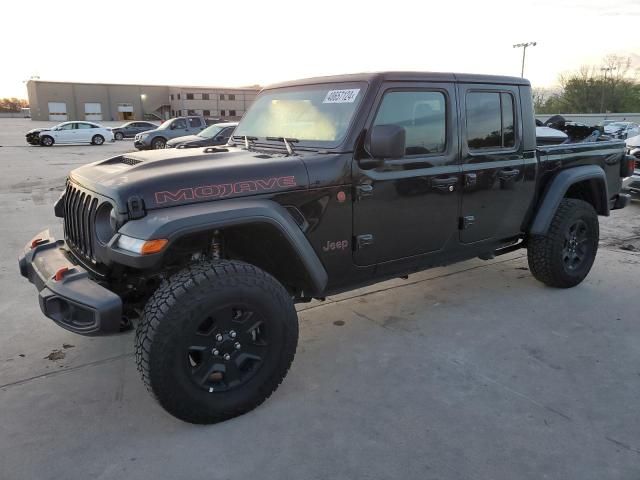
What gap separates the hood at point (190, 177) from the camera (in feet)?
9.00

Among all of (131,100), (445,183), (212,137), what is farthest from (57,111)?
(445,183)

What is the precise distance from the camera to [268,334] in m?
2.95

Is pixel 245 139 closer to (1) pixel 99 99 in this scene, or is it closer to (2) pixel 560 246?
(2) pixel 560 246

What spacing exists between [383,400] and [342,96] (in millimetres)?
1991

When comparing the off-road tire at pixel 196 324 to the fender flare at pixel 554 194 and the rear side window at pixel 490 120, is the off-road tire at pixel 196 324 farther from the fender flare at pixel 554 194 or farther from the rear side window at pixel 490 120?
the fender flare at pixel 554 194

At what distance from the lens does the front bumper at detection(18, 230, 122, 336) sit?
255cm

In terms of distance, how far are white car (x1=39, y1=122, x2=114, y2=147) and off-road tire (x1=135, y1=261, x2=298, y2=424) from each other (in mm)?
26728

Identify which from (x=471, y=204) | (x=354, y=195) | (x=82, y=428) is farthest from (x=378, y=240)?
(x=82, y=428)

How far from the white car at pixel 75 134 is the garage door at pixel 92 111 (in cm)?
4676

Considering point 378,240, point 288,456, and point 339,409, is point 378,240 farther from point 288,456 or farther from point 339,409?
point 288,456

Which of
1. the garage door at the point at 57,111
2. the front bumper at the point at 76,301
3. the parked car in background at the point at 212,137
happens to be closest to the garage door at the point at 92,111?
the garage door at the point at 57,111

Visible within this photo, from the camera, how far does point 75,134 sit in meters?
26.8

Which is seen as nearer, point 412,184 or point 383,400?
point 383,400

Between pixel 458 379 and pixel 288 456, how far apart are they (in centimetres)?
130
